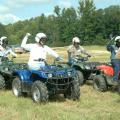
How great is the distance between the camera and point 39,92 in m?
11.8

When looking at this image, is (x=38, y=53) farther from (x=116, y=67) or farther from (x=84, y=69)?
(x=84, y=69)

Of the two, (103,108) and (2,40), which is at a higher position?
(2,40)

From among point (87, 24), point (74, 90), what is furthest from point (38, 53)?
point (87, 24)

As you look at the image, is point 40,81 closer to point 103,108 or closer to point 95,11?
point 103,108

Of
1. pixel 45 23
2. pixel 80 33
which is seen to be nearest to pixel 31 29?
pixel 45 23

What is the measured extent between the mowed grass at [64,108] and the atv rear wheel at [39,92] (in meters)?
0.16

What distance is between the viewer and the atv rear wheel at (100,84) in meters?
14.2

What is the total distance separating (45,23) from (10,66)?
129222 millimetres

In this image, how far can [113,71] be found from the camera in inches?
552

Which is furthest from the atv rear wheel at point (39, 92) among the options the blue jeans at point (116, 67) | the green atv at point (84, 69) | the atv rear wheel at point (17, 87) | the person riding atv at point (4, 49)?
the green atv at point (84, 69)

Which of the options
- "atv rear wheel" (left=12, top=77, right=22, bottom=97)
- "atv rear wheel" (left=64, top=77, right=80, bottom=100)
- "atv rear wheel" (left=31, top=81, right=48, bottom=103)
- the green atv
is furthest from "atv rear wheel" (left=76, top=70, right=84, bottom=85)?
"atv rear wheel" (left=31, top=81, right=48, bottom=103)

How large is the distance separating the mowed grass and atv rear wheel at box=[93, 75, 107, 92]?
38cm

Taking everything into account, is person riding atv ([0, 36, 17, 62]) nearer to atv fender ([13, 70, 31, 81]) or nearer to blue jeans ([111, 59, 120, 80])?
atv fender ([13, 70, 31, 81])

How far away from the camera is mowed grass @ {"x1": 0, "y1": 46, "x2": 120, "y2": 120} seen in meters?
10.0
